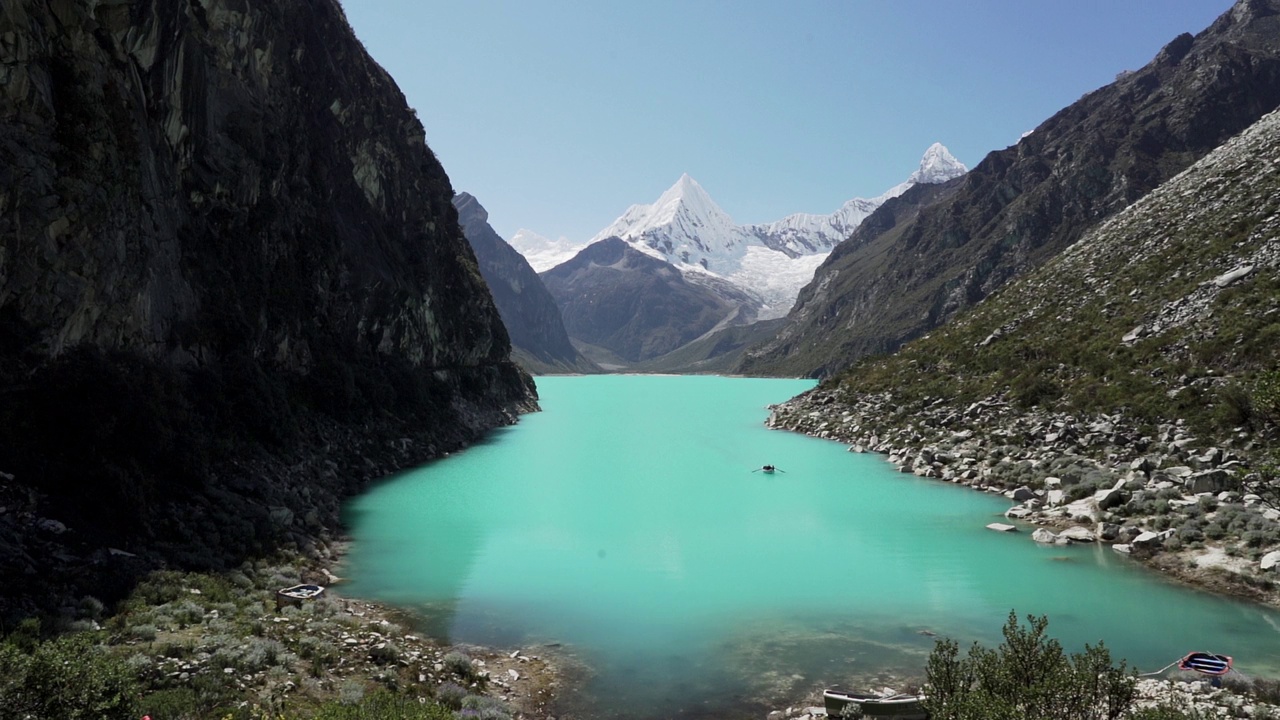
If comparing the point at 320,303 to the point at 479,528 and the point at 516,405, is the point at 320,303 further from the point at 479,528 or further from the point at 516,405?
the point at 516,405

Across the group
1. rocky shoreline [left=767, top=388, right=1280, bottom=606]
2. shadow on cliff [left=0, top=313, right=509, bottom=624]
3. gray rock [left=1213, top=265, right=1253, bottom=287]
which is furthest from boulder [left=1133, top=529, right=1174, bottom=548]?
shadow on cliff [left=0, top=313, right=509, bottom=624]

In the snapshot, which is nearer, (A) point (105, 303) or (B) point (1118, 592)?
(B) point (1118, 592)

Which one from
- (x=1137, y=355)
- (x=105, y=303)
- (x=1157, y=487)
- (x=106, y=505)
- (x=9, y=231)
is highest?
(x=1137, y=355)

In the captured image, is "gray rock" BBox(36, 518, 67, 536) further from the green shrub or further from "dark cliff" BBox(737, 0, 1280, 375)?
"dark cliff" BBox(737, 0, 1280, 375)

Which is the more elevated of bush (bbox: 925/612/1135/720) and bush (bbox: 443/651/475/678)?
bush (bbox: 925/612/1135/720)

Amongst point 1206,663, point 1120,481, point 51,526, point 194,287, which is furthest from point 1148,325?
point 194,287

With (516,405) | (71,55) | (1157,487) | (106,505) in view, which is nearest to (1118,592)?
(1157,487)

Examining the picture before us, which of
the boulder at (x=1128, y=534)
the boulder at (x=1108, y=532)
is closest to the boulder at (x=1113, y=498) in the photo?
the boulder at (x=1108, y=532)
